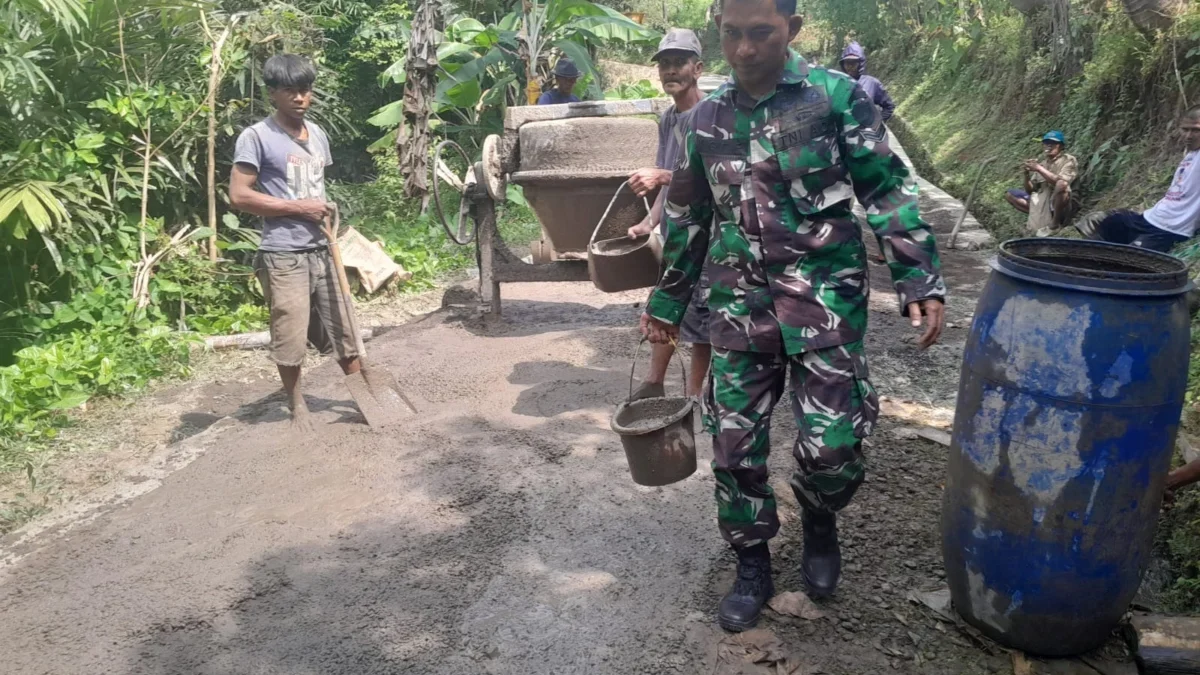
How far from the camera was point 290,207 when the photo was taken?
420 cm

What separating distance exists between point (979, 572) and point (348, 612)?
1948 mm

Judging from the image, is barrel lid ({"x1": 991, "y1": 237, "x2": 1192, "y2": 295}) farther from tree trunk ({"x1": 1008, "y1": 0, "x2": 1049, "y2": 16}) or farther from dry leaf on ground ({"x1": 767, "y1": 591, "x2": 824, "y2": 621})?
tree trunk ({"x1": 1008, "y1": 0, "x2": 1049, "y2": 16})

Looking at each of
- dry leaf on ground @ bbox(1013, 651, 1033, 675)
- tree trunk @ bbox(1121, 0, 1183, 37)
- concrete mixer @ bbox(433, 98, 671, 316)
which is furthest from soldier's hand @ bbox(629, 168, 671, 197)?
tree trunk @ bbox(1121, 0, 1183, 37)

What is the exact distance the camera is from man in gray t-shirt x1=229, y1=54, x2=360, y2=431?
4.12 m

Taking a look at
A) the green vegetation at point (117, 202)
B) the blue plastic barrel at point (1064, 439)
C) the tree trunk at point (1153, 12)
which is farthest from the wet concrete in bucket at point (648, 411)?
the tree trunk at point (1153, 12)

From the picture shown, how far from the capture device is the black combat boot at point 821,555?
2793 millimetres

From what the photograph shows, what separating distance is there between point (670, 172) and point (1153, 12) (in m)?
5.56

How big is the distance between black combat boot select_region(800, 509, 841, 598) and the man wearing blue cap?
577 cm

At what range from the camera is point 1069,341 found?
2.29 metres

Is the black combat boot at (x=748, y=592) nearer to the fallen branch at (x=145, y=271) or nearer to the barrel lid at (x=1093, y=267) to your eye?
the barrel lid at (x=1093, y=267)

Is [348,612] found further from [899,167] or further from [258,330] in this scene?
[258,330]

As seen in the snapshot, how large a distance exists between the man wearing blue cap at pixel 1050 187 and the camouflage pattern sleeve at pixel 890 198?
578 cm

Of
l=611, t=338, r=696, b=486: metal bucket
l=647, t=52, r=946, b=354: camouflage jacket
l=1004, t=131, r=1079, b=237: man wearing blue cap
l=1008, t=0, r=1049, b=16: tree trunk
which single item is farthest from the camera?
l=1008, t=0, r=1049, b=16: tree trunk

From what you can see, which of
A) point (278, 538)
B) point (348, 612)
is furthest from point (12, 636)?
point (348, 612)
